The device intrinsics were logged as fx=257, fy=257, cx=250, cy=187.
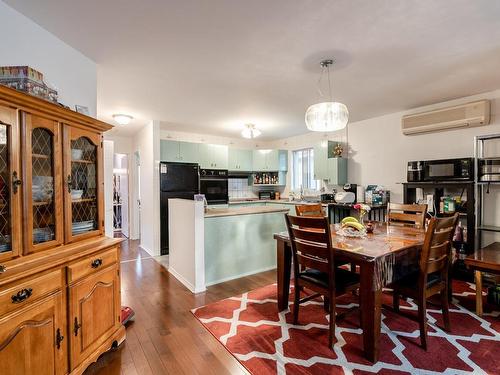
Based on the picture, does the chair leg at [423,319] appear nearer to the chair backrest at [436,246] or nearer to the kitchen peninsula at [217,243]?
the chair backrest at [436,246]

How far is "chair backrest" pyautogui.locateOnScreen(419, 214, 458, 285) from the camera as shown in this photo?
6.06ft

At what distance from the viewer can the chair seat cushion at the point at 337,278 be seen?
2.04 metres

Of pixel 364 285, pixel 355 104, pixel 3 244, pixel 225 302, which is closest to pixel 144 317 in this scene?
pixel 225 302

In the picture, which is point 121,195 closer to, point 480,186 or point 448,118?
point 448,118

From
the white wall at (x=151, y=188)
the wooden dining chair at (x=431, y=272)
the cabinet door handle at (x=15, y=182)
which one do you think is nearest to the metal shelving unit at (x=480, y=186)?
the wooden dining chair at (x=431, y=272)

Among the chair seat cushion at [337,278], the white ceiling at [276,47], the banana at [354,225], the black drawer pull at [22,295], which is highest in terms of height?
the white ceiling at [276,47]

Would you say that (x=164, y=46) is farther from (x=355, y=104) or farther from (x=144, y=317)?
(x=355, y=104)

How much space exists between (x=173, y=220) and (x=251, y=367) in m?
2.34

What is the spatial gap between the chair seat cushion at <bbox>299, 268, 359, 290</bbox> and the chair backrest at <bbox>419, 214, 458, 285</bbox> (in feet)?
1.63

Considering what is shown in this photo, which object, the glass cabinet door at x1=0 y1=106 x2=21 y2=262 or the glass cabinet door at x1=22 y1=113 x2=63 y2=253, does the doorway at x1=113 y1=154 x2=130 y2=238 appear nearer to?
the glass cabinet door at x1=22 y1=113 x2=63 y2=253

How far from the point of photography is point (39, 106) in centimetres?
145

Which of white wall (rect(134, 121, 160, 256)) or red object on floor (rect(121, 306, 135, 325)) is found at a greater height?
white wall (rect(134, 121, 160, 256))

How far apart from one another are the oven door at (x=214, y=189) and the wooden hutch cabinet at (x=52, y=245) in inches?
128

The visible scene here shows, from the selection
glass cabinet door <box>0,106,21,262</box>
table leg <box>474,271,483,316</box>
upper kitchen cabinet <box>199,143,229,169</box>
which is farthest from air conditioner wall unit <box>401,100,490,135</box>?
glass cabinet door <box>0,106,21,262</box>
